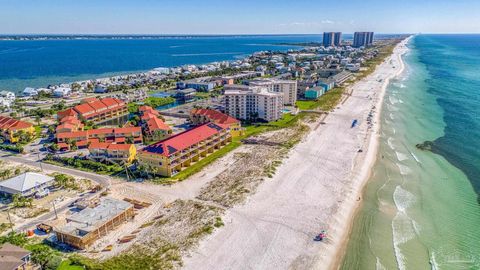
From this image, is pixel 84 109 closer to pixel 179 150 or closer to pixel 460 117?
pixel 179 150

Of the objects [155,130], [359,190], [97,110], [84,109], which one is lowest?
[359,190]

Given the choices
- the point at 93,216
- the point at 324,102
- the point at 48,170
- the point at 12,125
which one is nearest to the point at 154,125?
the point at 48,170

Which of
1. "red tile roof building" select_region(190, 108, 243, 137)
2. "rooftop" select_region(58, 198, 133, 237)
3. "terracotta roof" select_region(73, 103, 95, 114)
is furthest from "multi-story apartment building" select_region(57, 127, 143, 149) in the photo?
"rooftop" select_region(58, 198, 133, 237)

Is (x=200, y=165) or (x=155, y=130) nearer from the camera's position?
(x=200, y=165)

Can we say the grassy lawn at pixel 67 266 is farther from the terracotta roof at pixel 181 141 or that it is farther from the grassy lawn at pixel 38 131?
the grassy lawn at pixel 38 131

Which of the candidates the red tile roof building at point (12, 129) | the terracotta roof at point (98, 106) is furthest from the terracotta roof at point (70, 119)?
the terracotta roof at point (98, 106)

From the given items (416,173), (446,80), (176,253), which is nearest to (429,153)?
(416,173)

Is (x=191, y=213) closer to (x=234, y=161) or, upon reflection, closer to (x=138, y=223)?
(x=138, y=223)
